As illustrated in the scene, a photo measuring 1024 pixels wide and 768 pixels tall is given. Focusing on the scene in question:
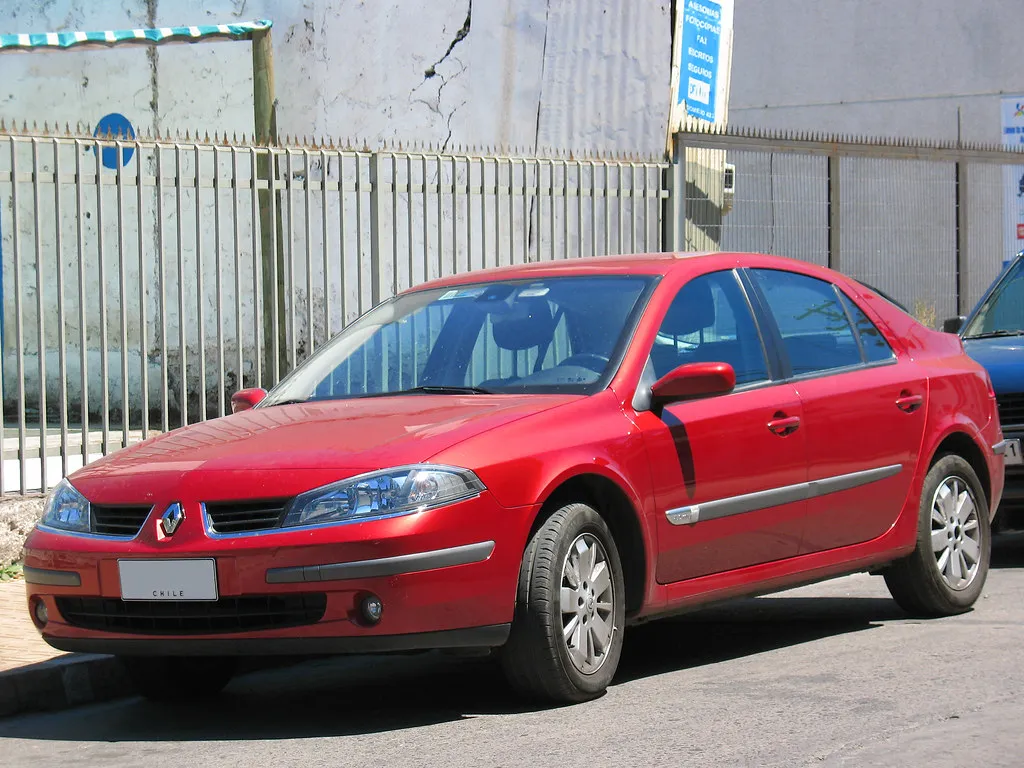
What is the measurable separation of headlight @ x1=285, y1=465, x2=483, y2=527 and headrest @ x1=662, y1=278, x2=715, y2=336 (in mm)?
1433

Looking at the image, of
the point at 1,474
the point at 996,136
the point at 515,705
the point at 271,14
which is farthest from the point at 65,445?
the point at 996,136

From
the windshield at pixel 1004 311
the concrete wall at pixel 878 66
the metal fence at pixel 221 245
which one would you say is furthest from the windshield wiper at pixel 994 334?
the concrete wall at pixel 878 66

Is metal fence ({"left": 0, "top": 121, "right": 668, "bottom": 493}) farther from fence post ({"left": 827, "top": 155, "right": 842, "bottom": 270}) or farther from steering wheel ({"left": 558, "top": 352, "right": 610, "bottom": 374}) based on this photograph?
steering wheel ({"left": 558, "top": 352, "right": 610, "bottom": 374})

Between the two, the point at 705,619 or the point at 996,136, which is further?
the point at 996,136

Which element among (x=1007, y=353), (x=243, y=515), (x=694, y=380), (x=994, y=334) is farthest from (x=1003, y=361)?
(x=243, y=515)

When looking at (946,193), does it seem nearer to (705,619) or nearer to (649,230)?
(649,230)

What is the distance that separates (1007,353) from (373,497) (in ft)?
17.2

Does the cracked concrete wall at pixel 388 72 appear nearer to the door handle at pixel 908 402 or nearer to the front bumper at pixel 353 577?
the door handle at pixel 908 402

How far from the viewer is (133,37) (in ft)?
43.2

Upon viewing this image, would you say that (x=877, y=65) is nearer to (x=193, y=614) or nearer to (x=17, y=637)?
(x=17, y=637)

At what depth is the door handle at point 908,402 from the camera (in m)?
6.94

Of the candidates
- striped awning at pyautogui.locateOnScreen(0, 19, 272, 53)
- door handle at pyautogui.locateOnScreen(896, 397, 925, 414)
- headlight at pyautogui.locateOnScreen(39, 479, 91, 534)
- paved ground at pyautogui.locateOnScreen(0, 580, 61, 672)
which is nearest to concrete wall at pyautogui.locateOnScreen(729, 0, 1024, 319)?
striped awning at pyautogui.locateOnScreen(0, 19, 272, 53)

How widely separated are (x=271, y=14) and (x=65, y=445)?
5664mm

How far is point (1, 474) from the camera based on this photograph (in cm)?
889
